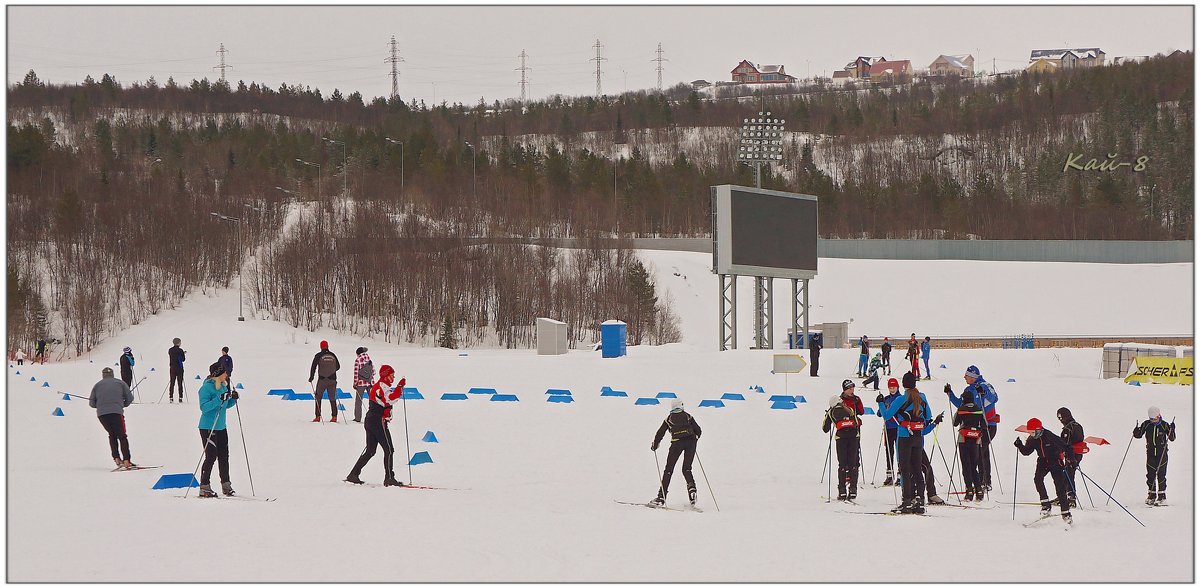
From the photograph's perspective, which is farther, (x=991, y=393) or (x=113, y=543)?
(x=991, y=393)

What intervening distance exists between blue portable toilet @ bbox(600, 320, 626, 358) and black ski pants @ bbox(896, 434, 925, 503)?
78.5ft

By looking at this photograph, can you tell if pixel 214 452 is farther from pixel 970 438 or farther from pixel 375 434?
pixel 970 438

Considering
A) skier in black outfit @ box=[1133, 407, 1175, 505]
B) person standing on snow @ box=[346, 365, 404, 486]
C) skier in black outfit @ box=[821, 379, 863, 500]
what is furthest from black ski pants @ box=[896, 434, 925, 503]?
person standing on snow @ box=[346, 365, 404, 486]

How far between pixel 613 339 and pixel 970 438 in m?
23.7

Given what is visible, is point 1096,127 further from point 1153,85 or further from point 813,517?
point 813,517

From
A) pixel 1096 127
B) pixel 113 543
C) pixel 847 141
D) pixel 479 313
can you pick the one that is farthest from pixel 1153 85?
pixel 113 543

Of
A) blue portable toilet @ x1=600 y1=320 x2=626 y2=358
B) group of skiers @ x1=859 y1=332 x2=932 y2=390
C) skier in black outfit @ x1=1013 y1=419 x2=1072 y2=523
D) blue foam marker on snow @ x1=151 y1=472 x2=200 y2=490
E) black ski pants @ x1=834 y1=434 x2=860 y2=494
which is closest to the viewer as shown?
skier in black outfit @ x1=1013 y1=419 x2=1072 y2=523

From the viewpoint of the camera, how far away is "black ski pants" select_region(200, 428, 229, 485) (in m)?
12.8

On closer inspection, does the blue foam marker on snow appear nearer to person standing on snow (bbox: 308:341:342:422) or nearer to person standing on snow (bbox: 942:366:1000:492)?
person standing on snow (bbox: 308:341:342:422)

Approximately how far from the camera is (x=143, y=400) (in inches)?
973

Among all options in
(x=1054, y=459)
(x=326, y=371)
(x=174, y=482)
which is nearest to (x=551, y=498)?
(x=174, y=482)

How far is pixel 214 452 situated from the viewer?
42.4ft

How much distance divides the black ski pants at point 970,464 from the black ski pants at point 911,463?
1013mm

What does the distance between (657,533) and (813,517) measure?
2317 millimetres
